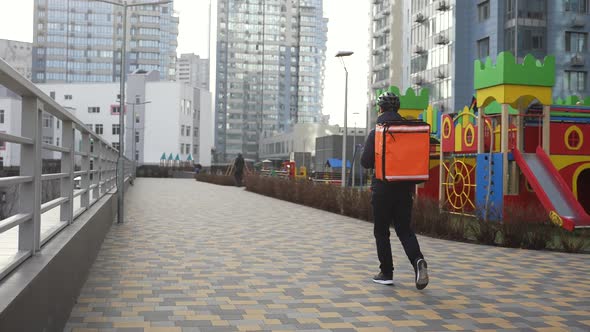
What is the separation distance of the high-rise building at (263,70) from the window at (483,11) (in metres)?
110

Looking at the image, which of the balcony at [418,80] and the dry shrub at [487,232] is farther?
the balcony at [418,80]

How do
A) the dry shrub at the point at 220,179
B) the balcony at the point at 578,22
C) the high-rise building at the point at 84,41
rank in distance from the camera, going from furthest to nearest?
the high-rise building at the point at 84,41
the balcony at the point at 578,22
the dry shrub at the point at 220,179

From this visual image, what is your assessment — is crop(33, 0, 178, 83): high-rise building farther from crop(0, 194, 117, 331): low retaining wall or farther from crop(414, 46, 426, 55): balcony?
crop(0, 194, 117, 331): low retaining wall

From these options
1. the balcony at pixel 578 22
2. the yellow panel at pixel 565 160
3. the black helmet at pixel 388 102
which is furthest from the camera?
the balcony at pixel 578 22

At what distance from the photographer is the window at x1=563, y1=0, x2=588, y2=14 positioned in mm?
53219

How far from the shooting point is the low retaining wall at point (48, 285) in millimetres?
3043

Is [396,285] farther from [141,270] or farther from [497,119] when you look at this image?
[497,119]

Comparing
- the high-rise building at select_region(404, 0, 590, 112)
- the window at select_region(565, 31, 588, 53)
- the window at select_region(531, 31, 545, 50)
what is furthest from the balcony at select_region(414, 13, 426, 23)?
the window at select_region(565, 31, 588, 53)

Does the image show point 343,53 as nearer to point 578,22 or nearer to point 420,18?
point 578,22

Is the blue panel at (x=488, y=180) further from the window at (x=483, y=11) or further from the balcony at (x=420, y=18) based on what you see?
the balcony at (x=420, y=18)

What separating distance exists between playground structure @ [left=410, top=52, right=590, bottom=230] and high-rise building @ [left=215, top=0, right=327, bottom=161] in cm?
14746

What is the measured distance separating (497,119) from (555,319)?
14.8 meters

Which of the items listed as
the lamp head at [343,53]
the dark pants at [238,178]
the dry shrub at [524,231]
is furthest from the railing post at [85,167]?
the dark pants at [238,178]

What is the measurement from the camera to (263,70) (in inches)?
6831
